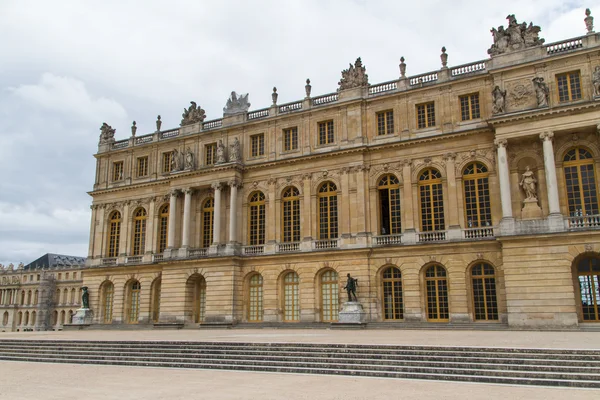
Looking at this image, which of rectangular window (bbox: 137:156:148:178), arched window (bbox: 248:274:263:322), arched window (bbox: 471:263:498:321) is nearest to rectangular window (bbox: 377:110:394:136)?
arched window (bbox: 471:263:498:321)

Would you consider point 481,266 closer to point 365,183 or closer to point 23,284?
point 365,183

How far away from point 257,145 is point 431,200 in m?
12.8

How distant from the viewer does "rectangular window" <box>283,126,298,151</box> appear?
34906 mm

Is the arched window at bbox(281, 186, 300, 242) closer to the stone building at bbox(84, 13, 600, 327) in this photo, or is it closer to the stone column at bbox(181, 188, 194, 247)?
the stone building at bbox(84, 13, 600, 327)

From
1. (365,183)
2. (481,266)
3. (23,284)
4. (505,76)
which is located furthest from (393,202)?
(23,284)

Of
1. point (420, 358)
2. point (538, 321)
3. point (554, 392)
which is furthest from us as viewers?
point (538, 321)

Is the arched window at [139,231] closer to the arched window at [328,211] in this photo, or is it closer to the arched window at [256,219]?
the arched window at [256,219]

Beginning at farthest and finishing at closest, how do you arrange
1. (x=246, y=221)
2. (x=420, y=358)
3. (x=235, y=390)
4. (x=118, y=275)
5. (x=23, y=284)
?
(x=23, y=284)
(x=118, y=275)
(x=246, y=221)
(x=420, y=358)
(x=235, y=390)

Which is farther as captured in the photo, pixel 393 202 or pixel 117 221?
pixel 117 221

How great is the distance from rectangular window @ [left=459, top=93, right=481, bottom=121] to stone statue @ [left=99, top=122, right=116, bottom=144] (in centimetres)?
2790

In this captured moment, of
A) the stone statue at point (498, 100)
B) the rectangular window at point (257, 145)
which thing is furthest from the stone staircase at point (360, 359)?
the rectangular window at point (257, 145)

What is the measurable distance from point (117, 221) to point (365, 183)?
68.5ft

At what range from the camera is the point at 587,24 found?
89.1ft

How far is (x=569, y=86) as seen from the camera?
1060 inches
